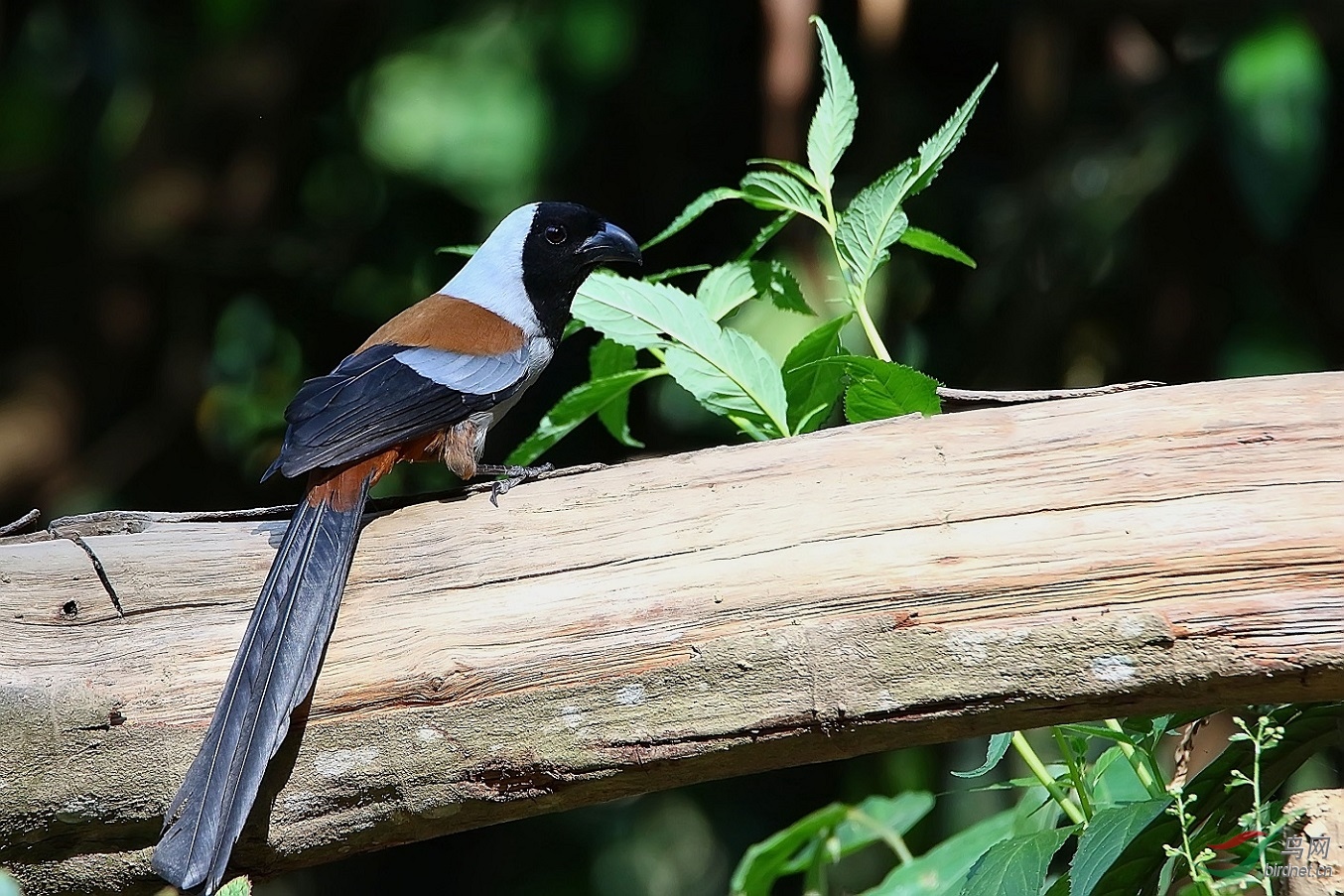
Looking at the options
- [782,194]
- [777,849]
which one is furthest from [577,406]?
[777,849]

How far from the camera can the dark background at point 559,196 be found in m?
5.09

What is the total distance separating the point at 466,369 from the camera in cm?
295

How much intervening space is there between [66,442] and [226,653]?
4.00 meters

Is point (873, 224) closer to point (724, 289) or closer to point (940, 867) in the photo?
point (724, 289)

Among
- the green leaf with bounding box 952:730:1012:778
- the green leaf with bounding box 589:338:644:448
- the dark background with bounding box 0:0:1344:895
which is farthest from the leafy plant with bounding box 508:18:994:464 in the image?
the dark background with bounding box 0:0:1344:895

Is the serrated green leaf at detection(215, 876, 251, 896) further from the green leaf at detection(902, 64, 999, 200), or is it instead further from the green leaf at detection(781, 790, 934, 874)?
the green leaf at detection(902, 64, 999, 200)

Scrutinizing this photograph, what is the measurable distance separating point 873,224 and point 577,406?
0.63 m

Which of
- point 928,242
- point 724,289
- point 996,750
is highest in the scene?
point 928,242

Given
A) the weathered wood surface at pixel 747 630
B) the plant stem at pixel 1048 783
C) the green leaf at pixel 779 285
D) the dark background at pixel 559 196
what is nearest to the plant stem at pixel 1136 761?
the plant stem at pixel 1048 783

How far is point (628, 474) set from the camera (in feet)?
7.02

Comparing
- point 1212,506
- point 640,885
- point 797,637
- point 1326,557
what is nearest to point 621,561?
point 797,637

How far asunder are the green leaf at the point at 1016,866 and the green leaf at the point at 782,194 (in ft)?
3.51

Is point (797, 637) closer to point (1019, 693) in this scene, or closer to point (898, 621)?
point (898, 621)

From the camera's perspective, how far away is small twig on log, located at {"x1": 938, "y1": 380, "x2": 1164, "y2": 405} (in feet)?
6.64
